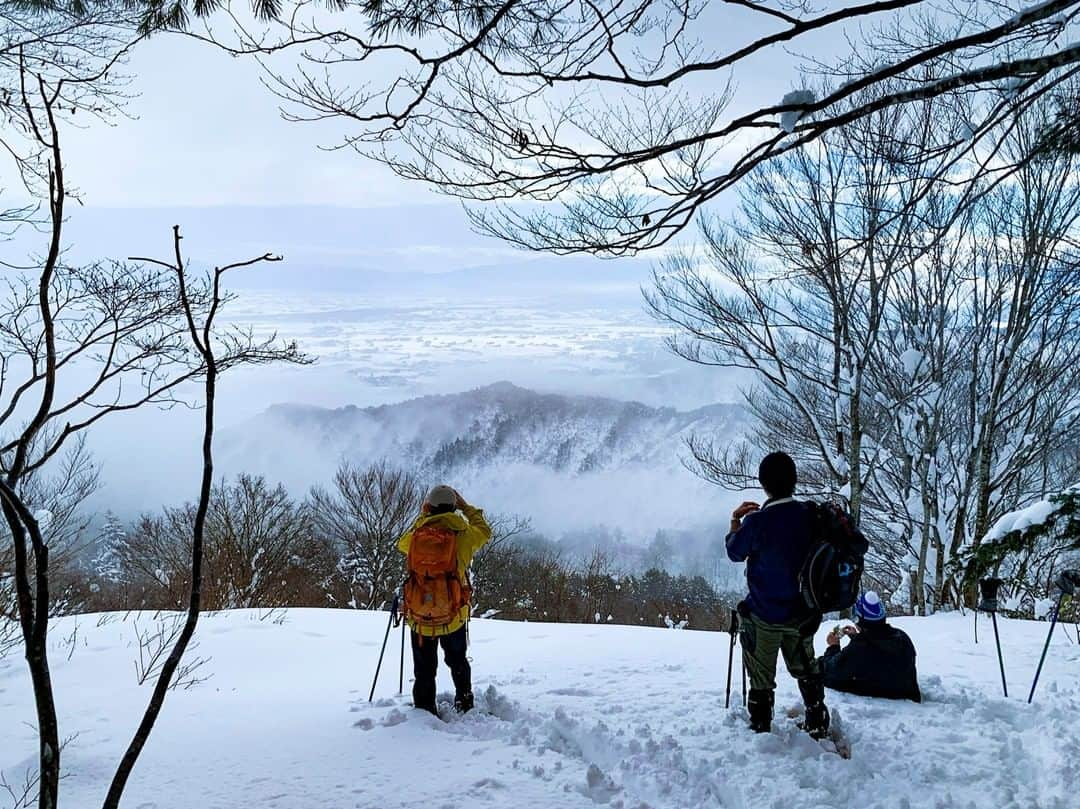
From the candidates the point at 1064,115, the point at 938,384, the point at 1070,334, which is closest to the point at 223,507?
the point at 938,384

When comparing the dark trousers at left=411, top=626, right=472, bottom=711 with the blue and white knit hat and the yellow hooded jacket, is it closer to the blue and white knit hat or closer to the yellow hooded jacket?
the yellow hooded jacket

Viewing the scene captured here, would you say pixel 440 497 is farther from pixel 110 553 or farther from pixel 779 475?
pixel 110 553

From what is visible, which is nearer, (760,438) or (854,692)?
(854,692)

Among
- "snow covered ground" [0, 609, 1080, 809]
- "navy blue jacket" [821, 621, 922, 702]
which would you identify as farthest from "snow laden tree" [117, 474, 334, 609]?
"navy blue jacket" [821, 621, 922, 702]

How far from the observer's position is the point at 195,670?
6.61 m

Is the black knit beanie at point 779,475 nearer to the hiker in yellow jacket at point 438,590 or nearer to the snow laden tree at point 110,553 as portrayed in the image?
the hiker in yellow jacket at point 438,590

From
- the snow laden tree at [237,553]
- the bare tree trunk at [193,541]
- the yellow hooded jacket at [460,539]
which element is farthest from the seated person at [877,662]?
the snow laden tree at [237,553]

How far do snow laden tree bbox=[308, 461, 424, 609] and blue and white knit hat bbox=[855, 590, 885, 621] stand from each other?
2660cm

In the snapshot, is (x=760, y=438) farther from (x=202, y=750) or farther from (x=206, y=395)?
(x=206, y=395)

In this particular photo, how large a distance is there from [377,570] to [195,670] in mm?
24204

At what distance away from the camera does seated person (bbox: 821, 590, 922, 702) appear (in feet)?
15.0

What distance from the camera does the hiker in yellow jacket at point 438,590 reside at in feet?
15.0

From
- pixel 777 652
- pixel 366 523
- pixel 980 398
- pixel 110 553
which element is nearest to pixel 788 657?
pixel 777 652

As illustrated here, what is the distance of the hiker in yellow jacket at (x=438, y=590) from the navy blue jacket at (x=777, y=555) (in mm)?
1731
